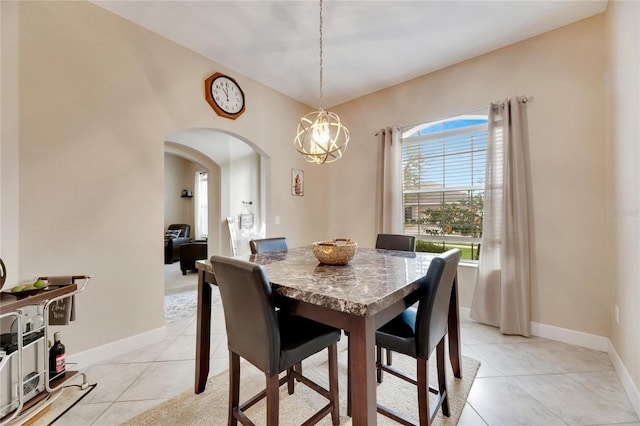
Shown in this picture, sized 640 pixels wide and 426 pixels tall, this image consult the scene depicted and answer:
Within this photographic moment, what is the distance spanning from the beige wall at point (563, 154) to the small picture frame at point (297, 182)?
2.30m

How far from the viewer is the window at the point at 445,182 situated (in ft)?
10.2

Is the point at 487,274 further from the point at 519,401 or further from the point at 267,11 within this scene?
the point at 267,11

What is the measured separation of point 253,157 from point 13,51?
388 cm

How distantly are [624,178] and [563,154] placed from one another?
677 mm

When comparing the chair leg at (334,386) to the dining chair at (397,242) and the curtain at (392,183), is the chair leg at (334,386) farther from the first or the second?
the curtain at (392,183)

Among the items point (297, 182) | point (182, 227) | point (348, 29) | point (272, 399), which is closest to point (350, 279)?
point (272, 399)

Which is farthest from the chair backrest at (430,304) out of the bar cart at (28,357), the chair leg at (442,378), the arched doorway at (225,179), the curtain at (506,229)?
the arched doorway at (225,179)

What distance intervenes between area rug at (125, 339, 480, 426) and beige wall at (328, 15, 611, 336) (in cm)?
125

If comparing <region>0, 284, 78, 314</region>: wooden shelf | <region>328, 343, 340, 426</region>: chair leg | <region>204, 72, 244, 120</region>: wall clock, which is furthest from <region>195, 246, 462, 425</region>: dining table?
<region>204, 72, 244, 120</region>: wall clock

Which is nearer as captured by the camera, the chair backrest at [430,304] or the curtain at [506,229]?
the chair backrest at [430,304]

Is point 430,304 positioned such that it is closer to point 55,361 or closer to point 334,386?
point 334,386

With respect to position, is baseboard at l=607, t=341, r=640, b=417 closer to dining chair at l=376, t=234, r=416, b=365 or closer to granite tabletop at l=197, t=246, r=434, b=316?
granite tabletop at l=197, t=246, r=434, b=316

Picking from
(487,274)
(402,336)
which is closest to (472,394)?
(402,336)

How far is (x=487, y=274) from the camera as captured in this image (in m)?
2.82
